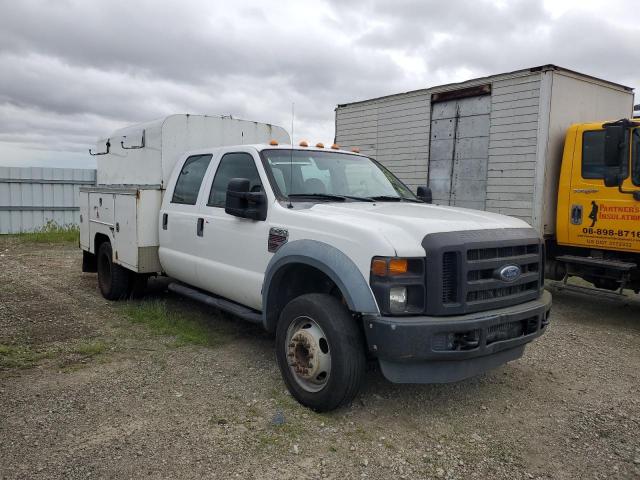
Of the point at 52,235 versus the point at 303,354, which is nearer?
the point at 303,354

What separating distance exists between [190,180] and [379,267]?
2956mm

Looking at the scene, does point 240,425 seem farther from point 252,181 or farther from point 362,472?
point 252,181

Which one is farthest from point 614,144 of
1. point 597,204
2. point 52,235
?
point 52,235

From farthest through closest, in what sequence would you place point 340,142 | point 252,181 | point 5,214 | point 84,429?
point 5,214 < point 340,142 < point 252,181 < point 84,429

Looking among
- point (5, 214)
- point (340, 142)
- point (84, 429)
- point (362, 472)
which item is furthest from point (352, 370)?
point (5, 214)

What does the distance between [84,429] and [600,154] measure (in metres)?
6.49

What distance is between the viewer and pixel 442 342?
3355 millimetres

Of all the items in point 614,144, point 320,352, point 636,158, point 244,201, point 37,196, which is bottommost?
point 320,352

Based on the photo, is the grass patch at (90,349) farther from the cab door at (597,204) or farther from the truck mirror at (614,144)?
the truck mirror at (614,144)

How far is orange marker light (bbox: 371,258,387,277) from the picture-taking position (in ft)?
11.0

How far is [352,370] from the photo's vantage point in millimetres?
3514

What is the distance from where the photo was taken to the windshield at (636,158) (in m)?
6.39

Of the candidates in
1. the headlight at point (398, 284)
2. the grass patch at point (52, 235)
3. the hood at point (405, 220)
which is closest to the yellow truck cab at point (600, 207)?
the hood at point (405, 220)

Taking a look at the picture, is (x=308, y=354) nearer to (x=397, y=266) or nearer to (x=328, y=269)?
(x=328, y=269)
